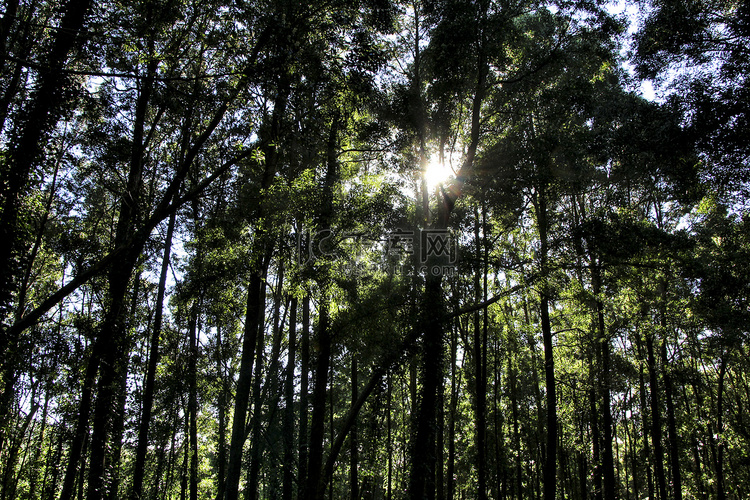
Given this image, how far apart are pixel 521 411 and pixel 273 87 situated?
18.5 meters

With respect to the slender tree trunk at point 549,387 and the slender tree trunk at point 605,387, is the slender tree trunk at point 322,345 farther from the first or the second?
the slender tree trunk at point 605,387

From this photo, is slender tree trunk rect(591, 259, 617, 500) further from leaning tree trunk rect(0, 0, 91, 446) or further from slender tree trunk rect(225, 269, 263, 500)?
leaning tree trunk rect(0, 0, 91, 446)

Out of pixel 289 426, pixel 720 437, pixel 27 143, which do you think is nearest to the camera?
pixel 27 143

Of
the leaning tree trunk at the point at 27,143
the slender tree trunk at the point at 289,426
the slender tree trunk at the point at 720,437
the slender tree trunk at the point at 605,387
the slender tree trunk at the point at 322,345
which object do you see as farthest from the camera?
the slender tree trunk at the point at 720,437

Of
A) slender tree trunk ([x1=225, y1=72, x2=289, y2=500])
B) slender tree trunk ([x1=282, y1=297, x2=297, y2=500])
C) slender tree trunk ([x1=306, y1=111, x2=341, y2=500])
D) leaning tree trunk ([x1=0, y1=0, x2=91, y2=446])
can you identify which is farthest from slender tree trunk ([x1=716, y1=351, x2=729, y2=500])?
leaning tree trunk ([x1=0, y1=0, x2=91, y2=446])

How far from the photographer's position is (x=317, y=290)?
939 centimetres

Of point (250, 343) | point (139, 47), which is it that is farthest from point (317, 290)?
point (139, 47)

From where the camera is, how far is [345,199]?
987 centimetres

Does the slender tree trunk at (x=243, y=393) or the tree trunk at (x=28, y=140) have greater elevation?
the tree trunk at (x=28, y=140)

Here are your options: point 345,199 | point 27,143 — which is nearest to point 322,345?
point 345,199

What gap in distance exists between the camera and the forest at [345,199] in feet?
18.0

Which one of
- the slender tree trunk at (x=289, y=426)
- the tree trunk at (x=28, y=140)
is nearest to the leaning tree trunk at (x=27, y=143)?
the tree trunk at (x=28, y=140)

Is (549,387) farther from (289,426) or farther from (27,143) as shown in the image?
(27,143)

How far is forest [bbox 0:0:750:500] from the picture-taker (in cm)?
547
